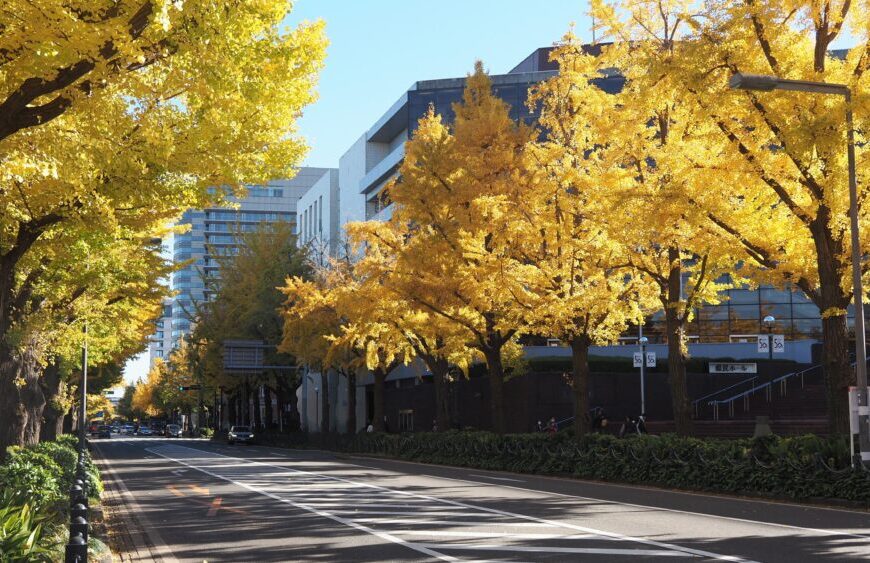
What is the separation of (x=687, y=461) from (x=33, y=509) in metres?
15.5

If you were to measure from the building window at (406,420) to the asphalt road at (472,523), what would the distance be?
32.3 metres

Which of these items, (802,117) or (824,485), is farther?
(824,485)

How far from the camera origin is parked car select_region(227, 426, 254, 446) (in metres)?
71.1

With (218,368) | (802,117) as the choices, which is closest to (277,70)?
(802,117)

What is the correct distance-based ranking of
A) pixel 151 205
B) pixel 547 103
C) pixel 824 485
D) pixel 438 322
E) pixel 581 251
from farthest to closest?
pixel 438 322, pixel 547 103, pixel 581 251, pixel 824 485, pixel 151 205

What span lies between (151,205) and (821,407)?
98.4 ft

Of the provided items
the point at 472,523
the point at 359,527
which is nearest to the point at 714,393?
the point at 472,523

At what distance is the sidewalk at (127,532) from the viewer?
1297 cm

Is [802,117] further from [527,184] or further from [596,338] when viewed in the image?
[596,338]

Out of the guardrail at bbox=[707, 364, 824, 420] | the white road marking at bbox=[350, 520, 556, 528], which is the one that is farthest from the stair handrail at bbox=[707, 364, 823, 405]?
the white road marking at bbox=[350, 520, 556, 528]

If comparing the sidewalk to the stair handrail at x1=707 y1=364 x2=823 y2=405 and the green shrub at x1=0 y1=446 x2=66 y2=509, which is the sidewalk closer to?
the green shrub at x1=0 y1=446 x2=66 y2=509

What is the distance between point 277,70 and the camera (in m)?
12.0

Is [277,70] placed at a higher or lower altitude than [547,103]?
lower

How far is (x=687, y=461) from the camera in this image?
76.2 ft
